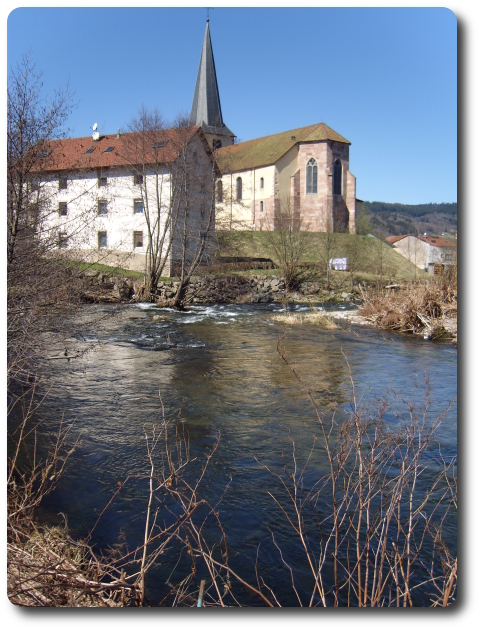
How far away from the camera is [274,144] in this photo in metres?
50.0

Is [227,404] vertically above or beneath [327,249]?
beneath

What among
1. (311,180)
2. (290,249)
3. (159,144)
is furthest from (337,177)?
(159,144)

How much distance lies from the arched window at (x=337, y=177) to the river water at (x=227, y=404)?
33818 mm

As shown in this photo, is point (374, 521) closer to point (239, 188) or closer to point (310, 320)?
point (310, 320)

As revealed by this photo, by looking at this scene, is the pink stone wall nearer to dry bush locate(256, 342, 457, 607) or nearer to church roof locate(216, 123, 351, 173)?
church roof locate(216, 123, 351, 173)

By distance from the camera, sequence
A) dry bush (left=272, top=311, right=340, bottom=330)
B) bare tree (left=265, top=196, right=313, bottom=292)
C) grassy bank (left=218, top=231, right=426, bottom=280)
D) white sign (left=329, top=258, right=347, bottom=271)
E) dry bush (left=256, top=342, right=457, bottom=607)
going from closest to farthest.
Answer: dry bush (left=256, top=342, right=457, bottom=607) → dry bush (left=272, top=311, right=340, bottom=330) → bare tree (left=265, top=196, right=313, bottom=292) → white sign (left=329, top=258, right=347, bottom=271) → grassy bank (left=218, top=231, right=426, bottom=280)

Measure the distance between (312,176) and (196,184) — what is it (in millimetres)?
25642

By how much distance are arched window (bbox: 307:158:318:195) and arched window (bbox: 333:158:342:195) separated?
5.14 ft

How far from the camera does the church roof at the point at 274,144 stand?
1832 inches

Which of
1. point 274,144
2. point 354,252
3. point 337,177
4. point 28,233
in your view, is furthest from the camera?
point 274,144

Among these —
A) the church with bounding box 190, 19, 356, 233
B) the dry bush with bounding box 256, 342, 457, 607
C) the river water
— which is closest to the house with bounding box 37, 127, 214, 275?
the river water

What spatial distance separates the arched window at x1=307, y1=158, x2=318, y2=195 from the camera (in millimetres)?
46816
